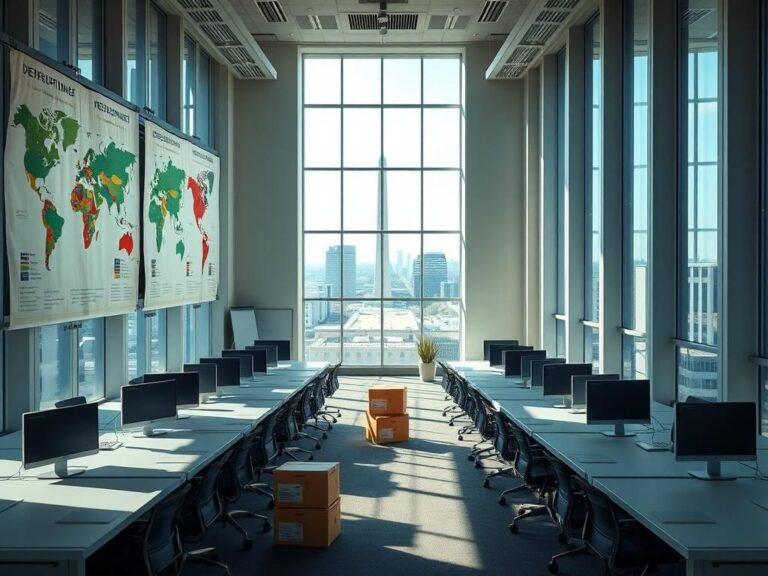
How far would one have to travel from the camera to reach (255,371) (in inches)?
420

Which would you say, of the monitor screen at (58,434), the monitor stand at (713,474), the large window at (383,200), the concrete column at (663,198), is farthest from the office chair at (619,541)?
the large window at (383,200)

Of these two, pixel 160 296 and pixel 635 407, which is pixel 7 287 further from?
pixel 635 407

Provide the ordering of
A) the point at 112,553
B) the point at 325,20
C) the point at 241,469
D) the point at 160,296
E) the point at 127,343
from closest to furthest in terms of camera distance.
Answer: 1. the point at 112,553
2. the point at 241,469
3. the point at 127,343
4. the point at 160,296
5. the point at 325,20

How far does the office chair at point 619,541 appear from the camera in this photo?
4.33m

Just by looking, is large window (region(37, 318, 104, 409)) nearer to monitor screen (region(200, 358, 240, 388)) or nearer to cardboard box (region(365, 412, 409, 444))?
monitor screen (region(200, 358, 240, 388))

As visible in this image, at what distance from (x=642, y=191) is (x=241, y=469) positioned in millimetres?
6293

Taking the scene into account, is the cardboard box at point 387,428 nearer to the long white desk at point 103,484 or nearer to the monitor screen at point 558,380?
the long white desk at point 103,484

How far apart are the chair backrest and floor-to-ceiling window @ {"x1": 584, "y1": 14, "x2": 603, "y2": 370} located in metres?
7.87

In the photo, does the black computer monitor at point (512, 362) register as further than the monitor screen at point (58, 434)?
Yes

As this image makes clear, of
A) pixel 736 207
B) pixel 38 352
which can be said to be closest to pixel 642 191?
pixel 736 207

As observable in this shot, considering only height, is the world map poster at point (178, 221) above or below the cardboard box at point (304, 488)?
above

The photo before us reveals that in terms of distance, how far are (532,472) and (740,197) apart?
10.2 ft

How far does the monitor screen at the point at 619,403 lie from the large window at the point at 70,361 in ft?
16.3

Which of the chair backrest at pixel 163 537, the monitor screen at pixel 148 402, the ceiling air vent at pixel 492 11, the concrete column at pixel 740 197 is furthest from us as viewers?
the ceiling air vent at pixel 492 11
